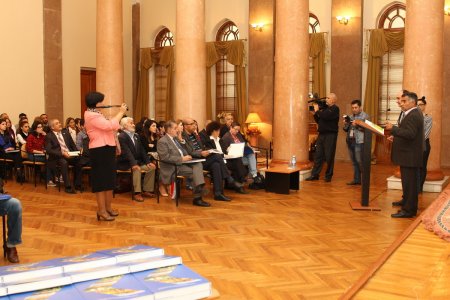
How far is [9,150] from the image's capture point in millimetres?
9859

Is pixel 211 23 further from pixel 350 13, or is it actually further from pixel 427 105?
pixel 427 105

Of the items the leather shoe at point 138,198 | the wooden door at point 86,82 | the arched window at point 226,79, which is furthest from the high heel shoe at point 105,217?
the arched window at point 226,79

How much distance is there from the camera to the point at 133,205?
7.57m

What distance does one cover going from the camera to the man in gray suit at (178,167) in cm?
744

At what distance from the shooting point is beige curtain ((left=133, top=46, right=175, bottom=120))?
16234mm

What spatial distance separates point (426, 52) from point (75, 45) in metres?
9.59

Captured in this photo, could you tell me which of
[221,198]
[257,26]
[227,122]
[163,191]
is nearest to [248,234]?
[221,198]

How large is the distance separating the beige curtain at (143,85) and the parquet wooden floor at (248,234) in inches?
328

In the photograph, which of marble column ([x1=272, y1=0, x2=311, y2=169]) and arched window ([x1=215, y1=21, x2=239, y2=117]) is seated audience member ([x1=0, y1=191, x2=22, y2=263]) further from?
arched window ([x1=215, y1=21, x2=239, y2=117])

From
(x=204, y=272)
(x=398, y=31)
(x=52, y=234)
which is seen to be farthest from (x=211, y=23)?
(x=204, y=272)

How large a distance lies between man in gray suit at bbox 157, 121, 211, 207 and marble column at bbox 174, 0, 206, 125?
8.03 feet

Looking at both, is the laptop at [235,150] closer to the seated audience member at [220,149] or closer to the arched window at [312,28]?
the seated audience member at [220,149]

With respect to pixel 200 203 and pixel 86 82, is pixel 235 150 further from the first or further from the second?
pixel 86 82

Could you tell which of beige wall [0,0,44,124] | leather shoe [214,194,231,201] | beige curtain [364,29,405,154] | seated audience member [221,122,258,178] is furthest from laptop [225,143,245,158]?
beige wall [0,0,44,124]
